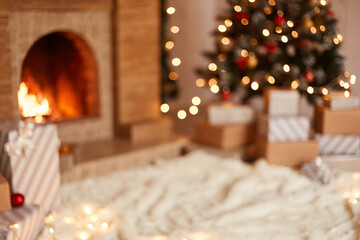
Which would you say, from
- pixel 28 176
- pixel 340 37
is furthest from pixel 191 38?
pixel 28 176

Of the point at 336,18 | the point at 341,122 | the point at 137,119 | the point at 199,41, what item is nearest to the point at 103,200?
the point at 137,119

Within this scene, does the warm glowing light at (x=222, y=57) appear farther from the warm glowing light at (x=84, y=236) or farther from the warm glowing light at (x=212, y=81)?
the warm glowing light at (x=84, y=236)

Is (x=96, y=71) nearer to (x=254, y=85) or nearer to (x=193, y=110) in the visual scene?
(x=254, y=85)

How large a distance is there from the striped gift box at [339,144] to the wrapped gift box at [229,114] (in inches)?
19.8

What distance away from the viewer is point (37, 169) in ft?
6.88

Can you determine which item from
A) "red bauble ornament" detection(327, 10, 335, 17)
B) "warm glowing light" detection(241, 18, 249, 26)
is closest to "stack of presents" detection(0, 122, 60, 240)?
"warm glowing light" detection(241, 18, 249, 26)

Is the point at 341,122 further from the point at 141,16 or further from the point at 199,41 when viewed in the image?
the point at 199,41

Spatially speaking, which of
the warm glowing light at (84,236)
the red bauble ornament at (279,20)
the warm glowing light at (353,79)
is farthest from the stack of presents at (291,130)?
the warm glowing light at (84,236)

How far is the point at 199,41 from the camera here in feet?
15.9

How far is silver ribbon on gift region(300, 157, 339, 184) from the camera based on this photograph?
8.40ft

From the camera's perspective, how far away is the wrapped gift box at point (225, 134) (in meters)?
3.08

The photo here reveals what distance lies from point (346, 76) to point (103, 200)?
1930 millimetres

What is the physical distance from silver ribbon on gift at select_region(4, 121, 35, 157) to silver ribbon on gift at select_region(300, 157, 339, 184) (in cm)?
156

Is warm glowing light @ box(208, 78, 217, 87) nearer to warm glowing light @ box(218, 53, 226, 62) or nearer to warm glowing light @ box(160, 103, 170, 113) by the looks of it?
warm glowing light @ box(218, 53, 226, 62)
